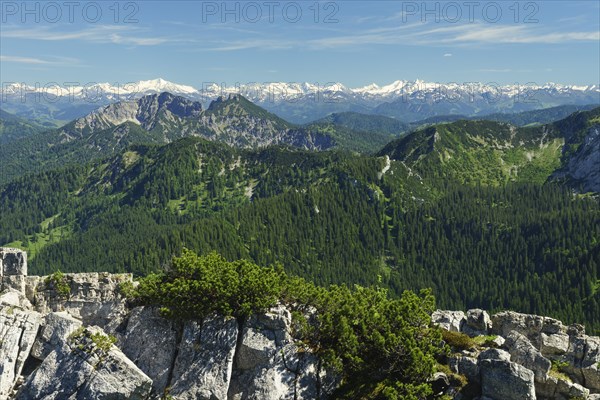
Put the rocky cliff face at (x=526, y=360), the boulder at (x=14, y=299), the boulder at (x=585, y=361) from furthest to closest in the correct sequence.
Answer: the boulder at (x=14, y=299) → the boulder at (x=585, y=361) → the rocky cliff face at (x=526, y=360)

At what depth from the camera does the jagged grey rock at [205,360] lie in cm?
5188

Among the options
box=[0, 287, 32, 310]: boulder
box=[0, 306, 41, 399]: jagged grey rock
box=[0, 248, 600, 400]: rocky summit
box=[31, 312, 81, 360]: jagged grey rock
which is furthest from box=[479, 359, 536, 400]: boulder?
box=[0, 287, 32, 310]: boulder

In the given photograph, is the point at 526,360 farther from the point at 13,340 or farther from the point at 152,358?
the point at 13,340

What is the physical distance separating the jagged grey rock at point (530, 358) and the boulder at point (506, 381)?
4.92m

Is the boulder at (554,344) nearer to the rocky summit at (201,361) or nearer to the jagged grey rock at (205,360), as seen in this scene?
the rocky summit at (201,361)

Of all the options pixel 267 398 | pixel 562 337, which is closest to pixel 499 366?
pixel 562 337

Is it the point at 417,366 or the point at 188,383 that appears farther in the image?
the point at 188,383

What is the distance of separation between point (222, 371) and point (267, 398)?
20.7 ft

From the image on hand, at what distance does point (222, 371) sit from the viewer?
2083 inches

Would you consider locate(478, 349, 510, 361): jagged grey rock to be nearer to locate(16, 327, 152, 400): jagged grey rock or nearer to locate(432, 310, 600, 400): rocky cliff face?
locate(432, 310, 600, 400): rocky cliff face

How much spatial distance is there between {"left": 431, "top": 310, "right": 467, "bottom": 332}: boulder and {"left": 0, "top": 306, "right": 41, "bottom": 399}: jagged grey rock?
56934 mm

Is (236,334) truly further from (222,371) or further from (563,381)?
(563,381)

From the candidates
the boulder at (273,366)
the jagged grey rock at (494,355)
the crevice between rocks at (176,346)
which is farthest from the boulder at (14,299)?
the jagged grey rock at (494,355)

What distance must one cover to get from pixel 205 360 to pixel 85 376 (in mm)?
13282
